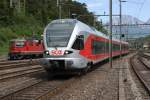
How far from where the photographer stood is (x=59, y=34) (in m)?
21.7

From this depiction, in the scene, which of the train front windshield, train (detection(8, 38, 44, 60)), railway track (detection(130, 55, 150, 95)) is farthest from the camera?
train (detection(8, 38, 44, 60))

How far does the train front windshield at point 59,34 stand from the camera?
2135 cm

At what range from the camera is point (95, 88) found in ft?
58.1

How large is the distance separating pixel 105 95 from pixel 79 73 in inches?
329

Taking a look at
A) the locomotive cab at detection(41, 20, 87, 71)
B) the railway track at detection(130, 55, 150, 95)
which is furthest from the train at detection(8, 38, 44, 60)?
the locomotive cab at detection(41, 20, 87, 71)

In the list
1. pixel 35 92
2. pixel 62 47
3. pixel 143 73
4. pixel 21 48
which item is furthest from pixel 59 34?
pixel 21 48

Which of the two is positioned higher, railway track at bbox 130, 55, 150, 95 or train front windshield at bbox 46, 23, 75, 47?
train front windshield at bbox 46, 23, 75, 47

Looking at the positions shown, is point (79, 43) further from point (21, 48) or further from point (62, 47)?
point (21, 48)

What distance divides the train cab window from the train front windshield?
0.52m

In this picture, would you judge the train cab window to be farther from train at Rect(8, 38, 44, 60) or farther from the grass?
the grass

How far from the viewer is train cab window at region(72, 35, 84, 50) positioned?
858 inches

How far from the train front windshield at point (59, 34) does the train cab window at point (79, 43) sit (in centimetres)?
52

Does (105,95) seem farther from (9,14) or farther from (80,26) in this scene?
(9,14)

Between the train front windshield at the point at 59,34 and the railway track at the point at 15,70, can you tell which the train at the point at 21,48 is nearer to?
the railway track at the point at 15,70
